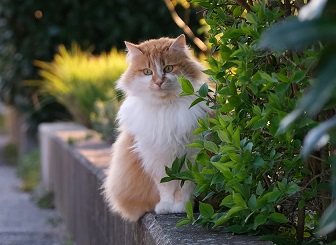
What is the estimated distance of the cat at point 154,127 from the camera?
3.68 m

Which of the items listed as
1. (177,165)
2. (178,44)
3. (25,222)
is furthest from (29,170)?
(177,165)

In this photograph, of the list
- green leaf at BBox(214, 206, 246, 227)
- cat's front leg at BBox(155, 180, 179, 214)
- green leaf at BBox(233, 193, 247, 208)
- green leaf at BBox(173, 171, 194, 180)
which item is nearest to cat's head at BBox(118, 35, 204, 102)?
cat's front leg at BBox(155, 180, 179, 214)

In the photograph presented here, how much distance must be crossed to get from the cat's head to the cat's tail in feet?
0.81

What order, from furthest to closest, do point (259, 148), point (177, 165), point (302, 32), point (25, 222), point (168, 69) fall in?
point (25, 222) → point (168, 69) → point (177, 165) → point (259, 148) → point (302, 32)

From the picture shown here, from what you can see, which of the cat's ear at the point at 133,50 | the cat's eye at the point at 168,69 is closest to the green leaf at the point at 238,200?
the cat's eye at the point at 168,69

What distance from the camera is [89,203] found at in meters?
6.16

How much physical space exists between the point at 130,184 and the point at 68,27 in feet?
32.8

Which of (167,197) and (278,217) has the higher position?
(278,217)

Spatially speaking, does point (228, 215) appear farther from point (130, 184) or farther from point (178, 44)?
point (178, 44)

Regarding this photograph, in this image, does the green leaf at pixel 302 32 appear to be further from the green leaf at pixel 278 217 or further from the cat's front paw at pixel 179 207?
the cat's front paw at pixel 179 207

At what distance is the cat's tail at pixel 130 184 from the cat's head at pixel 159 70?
246 mm

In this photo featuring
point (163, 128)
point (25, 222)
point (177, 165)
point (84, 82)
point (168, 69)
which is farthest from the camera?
point (84, 82)

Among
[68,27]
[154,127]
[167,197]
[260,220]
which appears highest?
[68,27]

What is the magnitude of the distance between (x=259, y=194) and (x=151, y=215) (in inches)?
39.7
